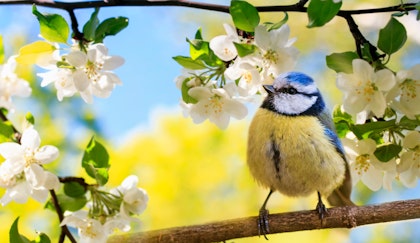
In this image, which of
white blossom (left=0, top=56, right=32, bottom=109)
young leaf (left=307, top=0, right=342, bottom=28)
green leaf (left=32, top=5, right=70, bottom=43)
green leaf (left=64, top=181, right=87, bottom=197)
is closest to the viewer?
young leaf (left=307, top=0, right=342, bottom=28)

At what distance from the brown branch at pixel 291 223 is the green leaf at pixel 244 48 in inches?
9.4

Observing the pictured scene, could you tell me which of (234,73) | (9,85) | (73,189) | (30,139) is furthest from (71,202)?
(234,73)

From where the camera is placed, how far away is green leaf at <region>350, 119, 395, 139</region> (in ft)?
2.56

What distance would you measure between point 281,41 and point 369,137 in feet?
0.63

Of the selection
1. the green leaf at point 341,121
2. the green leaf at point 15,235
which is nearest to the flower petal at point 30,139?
the green leaf at point 15,235

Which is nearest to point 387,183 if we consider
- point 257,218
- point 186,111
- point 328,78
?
point 257,218

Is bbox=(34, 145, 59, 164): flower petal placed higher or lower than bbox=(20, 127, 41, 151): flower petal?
lower

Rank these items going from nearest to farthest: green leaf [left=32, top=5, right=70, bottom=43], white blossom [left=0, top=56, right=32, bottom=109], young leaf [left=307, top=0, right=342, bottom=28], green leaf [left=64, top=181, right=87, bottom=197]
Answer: young leaf [left=307, top=0, right=342, bottom=28] → green leaf [left=32, top=5, right=70, bottom=43] → green leaf [left=64, top=181, right=87, bottom=197] → white blossom [left=0, top=56, right=32, bottom=109]

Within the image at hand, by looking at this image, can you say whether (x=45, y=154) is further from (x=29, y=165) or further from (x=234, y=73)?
(x=234, y=73)

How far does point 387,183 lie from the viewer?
0.87m

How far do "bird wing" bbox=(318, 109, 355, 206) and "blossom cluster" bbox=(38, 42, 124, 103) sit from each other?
0.30 m

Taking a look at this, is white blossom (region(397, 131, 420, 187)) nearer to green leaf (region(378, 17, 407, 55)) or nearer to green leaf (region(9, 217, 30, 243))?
green leaf (region(378, 17, 407, 55))

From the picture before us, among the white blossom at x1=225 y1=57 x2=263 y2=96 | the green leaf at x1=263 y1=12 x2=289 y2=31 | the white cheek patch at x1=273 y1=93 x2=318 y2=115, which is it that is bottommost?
the white blossom at x1=225 y1=57 x2=263 y2=96

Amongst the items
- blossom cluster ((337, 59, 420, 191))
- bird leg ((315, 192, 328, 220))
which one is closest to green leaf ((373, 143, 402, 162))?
blossom cluster ((337, 59, 420, 191))
